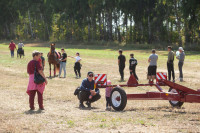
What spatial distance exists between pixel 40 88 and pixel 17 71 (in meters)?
16.1

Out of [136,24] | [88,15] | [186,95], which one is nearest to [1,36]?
[88,15]

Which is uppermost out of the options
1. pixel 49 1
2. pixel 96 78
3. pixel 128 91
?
pixel 49 1

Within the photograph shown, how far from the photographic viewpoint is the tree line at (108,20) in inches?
2080

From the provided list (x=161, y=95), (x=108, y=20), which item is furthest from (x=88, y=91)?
(x=108, y=20)

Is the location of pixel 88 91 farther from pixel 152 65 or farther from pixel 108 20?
pixel 108 20

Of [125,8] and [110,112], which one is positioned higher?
[125,8]

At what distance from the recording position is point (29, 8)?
256 ft

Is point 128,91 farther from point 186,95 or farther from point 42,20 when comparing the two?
point 42,20

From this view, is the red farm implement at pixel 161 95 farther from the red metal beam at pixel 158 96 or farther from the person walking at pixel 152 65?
the person walking at pixel 152 65

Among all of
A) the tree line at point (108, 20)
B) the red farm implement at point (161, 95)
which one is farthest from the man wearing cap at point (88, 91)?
the tree line at point (108, 20)

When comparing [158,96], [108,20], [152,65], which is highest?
[108,20]

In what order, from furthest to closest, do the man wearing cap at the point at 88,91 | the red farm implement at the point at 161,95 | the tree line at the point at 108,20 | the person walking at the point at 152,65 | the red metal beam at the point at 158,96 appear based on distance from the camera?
the tree line at the point at 108,20, the person walking at the point at 152,65, the man wearing cap at the point at 88,91, the red metal beam at the point at 158,96, the red farm implement at the point at 161,95

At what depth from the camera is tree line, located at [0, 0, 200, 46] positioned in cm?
5284

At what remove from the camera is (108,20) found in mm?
66250
